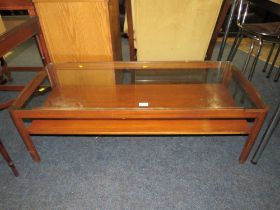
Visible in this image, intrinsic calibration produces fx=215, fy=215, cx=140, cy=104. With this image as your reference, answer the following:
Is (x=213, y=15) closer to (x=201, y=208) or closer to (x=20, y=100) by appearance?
(x=201, y=208)

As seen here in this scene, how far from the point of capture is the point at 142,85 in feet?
4.98

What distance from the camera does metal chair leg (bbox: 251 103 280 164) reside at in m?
1.12

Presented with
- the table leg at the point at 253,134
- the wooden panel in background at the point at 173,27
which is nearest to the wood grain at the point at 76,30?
the wooden panel in background at the point at 173,27

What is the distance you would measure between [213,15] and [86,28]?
90 cm

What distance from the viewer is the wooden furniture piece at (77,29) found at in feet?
4.76

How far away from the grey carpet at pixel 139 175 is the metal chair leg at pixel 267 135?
64 mm

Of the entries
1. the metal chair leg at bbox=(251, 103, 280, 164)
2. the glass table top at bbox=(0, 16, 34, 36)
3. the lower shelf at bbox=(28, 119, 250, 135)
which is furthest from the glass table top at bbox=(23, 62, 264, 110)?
the glass table top at bbox=(0, 16, 34, 36)

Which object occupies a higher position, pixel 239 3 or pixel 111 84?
pixel 239 3

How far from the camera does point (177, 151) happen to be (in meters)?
1.40

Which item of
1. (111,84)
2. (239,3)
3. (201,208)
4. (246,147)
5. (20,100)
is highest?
(239,3)

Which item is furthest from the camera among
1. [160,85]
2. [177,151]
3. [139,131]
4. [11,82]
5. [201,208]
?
[11,82]

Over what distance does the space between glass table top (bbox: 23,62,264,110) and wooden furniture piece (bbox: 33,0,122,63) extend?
0.15m

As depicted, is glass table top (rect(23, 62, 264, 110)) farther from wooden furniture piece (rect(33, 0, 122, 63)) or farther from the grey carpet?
the grey carpet

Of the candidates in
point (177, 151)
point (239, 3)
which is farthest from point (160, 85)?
point (239, 3)
